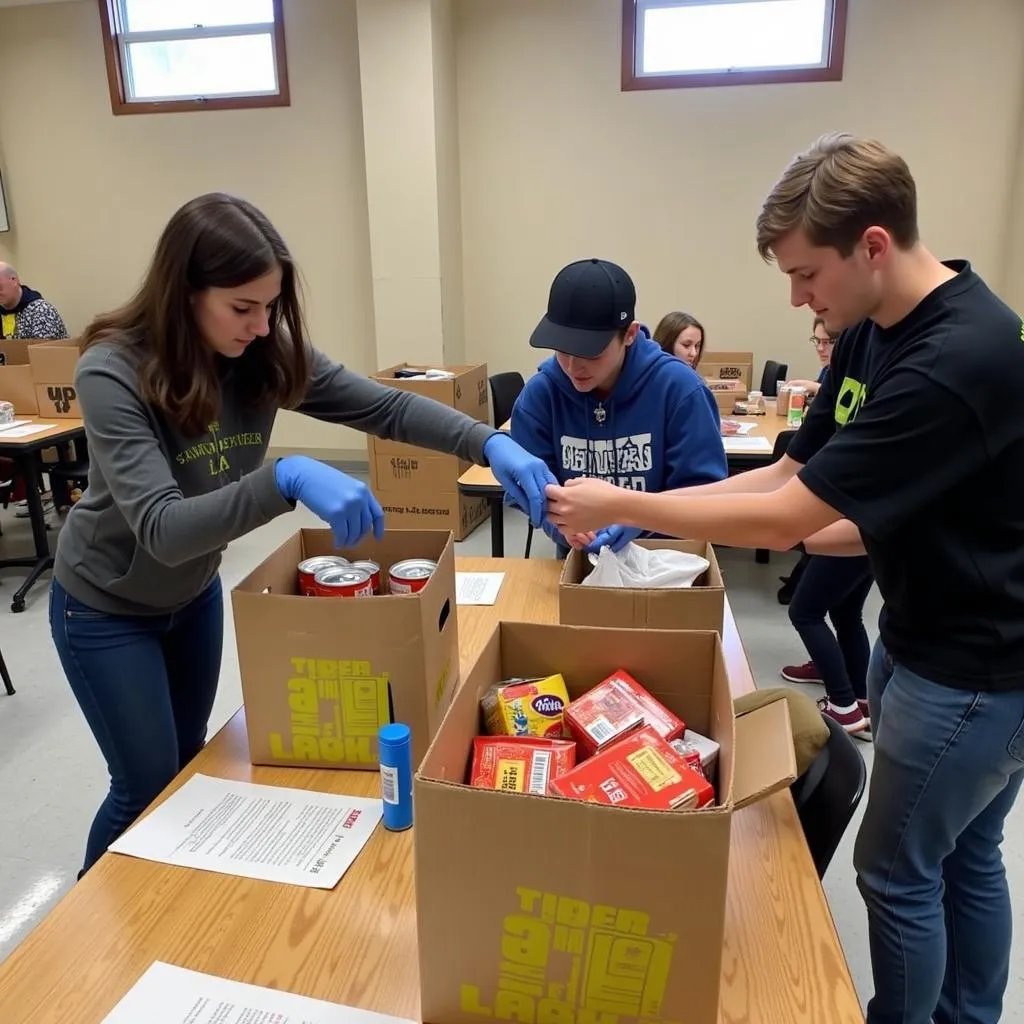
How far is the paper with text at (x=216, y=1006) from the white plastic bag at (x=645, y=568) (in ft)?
2.51

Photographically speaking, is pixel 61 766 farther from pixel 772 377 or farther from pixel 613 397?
pixel 772 377

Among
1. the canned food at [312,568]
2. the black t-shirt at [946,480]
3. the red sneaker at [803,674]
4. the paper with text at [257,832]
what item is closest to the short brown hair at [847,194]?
the black t-shirt at [946,480]

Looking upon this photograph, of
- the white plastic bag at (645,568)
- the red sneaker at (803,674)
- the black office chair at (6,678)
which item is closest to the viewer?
the white plastic bag at (645,568)

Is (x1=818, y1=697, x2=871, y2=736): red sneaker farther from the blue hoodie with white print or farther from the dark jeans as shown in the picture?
the blue hoodie with white print

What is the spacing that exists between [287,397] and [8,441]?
277cm

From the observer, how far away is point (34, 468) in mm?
3822

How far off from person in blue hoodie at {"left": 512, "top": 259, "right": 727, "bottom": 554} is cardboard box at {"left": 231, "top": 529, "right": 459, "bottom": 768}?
653mm

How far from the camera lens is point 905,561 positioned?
1111mm

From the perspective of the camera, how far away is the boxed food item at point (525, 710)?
40.3 inches

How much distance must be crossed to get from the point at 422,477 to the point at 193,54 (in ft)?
10.7

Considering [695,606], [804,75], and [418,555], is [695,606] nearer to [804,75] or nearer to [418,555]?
[418,555]

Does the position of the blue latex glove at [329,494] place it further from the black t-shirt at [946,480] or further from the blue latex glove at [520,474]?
the black t-shirt at [946,480]

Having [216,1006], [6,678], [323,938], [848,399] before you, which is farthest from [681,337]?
[216,1006]

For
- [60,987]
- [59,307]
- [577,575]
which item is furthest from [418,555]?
[59,307]
